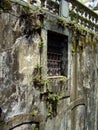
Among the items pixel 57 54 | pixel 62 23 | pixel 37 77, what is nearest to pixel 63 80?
pixel 57 54

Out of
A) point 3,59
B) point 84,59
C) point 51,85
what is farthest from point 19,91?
point 84,59

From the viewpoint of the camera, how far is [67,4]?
613cm

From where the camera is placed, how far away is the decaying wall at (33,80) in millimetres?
4234

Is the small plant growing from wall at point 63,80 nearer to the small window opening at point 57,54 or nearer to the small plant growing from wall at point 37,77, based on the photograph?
the small window opening at point 57,54

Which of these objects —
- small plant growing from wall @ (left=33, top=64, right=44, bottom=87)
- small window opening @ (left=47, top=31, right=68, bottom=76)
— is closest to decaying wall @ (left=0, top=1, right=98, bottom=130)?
small plant growing from wall @ (left=33, top=64, right=44, bottom=87)

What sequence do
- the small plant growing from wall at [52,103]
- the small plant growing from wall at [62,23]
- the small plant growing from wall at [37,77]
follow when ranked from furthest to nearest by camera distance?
the small plant growing from wall at [62,23]
the small plant growing from wall at [52,103]
the small plant growing from wall at [37,77]

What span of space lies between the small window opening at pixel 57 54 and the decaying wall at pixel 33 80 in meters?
0.12

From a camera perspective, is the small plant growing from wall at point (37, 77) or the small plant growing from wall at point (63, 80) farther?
the small plant growing from wall at point (63, 80)

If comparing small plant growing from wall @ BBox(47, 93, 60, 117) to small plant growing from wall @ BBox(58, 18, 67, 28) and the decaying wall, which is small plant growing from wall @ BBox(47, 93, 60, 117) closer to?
the decaying wall

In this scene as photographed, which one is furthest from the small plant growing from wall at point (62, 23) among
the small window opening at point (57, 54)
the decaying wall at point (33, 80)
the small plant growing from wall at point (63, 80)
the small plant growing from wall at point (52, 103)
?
the small plant growing from wall at point (52, 103)

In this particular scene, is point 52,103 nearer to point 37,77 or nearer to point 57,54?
point 37,77

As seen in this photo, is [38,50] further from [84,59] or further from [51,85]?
[84,59]

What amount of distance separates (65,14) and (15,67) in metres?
2.27

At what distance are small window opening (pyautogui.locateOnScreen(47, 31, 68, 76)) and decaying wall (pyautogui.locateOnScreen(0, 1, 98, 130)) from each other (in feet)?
0.41
